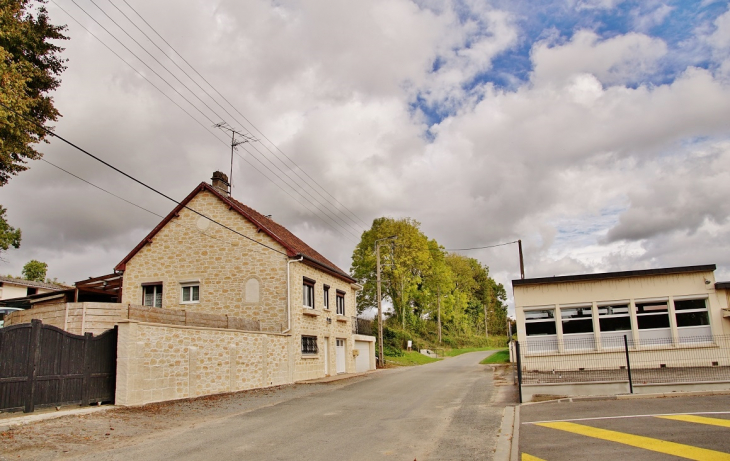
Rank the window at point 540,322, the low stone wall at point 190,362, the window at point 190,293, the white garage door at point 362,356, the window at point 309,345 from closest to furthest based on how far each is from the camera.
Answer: the low stone wall at point 190,362 < the window at point 540,322 < the window at point 309,345 < the window at point 190,293 < the white garage door at point 362,356

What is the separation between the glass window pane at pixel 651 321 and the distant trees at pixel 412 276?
2475 centimetres


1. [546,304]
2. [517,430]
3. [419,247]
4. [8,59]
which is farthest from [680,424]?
[419,247]

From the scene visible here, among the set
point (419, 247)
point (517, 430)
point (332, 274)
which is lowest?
point (517, 430)

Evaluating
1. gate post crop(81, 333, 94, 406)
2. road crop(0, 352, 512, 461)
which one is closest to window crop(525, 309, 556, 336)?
road crop(0, 352, 512, 461)

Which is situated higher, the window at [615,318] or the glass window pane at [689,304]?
the glass window pane at [689,304]

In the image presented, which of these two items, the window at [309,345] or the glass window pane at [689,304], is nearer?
the glass window pane at [689,304]

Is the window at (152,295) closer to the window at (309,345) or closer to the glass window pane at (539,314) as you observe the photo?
the window at (309,345)

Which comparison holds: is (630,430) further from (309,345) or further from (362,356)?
(362,356)

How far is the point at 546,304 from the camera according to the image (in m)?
20.8

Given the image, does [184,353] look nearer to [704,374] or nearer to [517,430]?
[517,430]

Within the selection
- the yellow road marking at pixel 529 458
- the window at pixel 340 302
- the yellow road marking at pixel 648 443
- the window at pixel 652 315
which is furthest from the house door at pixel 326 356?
the yellow road marking at pixel 529 458

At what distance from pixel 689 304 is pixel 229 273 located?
737 inches

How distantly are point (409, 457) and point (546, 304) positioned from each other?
14108 millimetres

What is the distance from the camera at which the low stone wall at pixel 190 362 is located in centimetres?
1409
